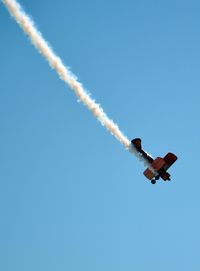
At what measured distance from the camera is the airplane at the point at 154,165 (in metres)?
79.4

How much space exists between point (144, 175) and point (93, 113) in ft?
25.4

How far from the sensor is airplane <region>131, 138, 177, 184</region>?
79.4 m

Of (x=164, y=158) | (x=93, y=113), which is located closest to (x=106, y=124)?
(x=93, y=113)

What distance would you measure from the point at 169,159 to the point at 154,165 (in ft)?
5.50

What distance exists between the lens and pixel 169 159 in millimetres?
80188

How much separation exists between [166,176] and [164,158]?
1643mm

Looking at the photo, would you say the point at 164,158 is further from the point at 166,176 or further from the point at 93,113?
the point at 93,113

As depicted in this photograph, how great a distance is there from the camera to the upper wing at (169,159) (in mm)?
79938

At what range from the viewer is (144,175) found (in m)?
79.2

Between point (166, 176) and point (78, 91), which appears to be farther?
point (166, 176)

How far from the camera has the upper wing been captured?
262 feet

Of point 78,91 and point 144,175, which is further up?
point 78,91

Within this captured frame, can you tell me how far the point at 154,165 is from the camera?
79438 millimetres

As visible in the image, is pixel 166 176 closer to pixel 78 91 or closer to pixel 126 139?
pixel 126 139
